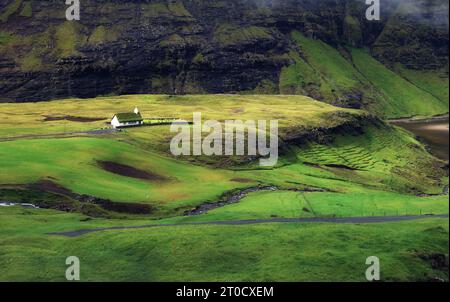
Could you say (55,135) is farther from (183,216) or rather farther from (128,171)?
(183,216)

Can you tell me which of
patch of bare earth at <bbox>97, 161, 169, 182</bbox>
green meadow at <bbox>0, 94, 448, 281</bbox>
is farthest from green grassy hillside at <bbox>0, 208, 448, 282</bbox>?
patch of bare earth at <bbox>97, 161, 169, 182</bbox>

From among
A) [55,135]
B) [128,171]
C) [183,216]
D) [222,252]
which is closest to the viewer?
[222,252]

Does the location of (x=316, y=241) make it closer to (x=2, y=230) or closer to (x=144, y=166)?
(x=2, y=230)

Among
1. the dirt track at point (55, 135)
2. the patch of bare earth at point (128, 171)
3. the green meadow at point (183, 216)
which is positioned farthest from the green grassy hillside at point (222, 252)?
the dirt track at point (55, 135)

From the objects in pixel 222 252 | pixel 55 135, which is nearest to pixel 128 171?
pixel 55 135

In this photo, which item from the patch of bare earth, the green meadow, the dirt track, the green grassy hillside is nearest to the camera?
the green grassy hillside

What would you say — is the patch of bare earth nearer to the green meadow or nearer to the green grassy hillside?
the green meadow

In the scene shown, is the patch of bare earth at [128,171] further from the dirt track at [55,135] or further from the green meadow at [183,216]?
the dirt track at [55,135]
